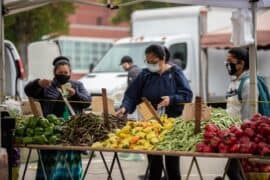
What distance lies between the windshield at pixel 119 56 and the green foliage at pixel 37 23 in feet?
18.4

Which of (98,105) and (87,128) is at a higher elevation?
(98,105)

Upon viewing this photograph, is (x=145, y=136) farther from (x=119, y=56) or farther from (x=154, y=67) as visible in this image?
(x=119, y=56)

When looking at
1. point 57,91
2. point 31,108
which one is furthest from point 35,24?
point 31,108

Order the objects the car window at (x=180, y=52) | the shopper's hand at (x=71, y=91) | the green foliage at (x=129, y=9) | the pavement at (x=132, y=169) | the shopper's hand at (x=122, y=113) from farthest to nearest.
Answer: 1. the green foliage at (x=129, y=9)
2. the car window at (x=180, y=52)
3. the pavement at (x=132, y=169)
4. the shopper's hand at (x=71, y=91)
5. the shopper's hand at (x=122, y=113)

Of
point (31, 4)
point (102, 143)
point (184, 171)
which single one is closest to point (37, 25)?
point (184, 171)

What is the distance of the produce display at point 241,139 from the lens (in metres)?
7.16

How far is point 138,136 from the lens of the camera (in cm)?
805

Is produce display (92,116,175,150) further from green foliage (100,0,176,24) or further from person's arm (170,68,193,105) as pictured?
green foliage (100,0,176,24)

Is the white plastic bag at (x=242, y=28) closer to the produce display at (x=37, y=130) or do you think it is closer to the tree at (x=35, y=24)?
the produce display at (x=37, y=130)

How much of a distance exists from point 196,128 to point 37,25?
1700 centimetres

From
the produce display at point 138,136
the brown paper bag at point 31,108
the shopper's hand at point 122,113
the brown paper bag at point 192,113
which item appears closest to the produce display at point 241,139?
the brown paper bag at point 192,113

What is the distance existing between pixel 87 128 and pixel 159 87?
134cm

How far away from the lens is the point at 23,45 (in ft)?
80.7

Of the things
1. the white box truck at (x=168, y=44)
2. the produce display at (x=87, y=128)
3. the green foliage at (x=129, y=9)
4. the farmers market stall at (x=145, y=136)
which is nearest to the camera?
the farmers market stall at (x=145, y=136)
